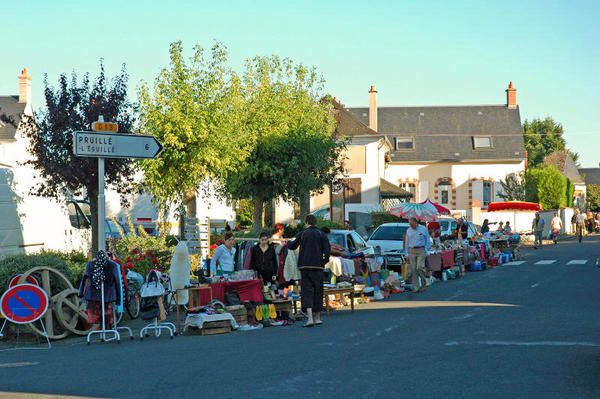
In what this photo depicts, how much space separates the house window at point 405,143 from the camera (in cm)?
7469

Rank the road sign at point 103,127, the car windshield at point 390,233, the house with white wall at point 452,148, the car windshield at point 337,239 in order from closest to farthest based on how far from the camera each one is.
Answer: the road sign at point 103,127 → the car windshield at point 337,239 → the car windshield at point 390,233 → the house with white wall at point 452,148

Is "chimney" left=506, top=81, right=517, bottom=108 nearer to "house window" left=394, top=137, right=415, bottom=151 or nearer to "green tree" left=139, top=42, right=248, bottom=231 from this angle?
"house window" left=394, top=137, right=415, bottom=151

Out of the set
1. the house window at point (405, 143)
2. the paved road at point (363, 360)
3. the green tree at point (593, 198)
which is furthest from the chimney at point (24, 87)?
the green tree at point (593, 198)

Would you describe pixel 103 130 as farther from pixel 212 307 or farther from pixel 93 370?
pixel 93 370

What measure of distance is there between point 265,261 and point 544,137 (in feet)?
345

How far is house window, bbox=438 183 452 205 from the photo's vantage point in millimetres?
72500

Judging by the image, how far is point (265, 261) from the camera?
16.9 metres

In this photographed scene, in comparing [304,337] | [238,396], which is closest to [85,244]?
[304,337]

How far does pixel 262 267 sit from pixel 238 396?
8.62m

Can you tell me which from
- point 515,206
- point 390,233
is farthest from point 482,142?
point 390,233

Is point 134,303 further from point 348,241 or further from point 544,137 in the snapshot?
point 544,137

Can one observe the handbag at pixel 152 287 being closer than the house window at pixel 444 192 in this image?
Yes

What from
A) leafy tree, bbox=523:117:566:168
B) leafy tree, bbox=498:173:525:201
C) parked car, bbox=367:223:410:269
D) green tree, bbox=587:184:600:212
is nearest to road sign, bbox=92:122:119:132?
parked car, bbox=367:223:410:269

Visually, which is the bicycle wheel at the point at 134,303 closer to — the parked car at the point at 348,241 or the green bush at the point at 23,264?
the green bush at the point at 23,264
